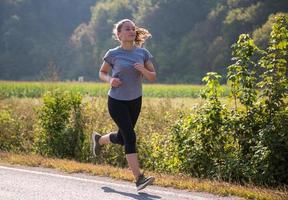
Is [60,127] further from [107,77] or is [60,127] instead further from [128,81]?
[128,81]

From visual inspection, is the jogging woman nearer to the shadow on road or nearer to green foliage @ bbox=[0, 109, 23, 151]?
the shadow on road

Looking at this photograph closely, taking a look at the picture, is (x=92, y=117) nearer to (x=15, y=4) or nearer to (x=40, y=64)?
(x=40, y=64)

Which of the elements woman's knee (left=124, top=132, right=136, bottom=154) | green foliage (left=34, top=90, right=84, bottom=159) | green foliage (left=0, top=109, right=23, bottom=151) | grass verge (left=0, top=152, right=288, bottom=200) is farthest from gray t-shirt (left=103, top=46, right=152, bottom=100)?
green foliage (left=0, top=109, right=23, bottom=151)

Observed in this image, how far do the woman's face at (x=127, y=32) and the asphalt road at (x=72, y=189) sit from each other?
1.87m

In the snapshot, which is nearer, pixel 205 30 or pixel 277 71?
pixel 277 71

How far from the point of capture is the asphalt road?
18.9ft

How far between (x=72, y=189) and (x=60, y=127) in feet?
12.8

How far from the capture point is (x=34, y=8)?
346 ft

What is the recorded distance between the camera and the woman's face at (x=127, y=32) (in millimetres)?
6145

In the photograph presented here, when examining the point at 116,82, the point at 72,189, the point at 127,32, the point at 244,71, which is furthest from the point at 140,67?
the point at 244,71

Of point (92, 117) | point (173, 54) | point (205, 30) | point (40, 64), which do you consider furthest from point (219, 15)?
point (92, 117)

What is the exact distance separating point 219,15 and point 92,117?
63.5 m

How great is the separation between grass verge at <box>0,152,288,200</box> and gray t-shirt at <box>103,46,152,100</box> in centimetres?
128

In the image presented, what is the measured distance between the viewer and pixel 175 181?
6.52 m
